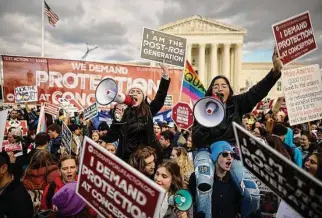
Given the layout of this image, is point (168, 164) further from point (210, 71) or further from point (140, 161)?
point (210, 71)

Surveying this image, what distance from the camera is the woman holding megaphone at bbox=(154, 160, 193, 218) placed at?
2.24m

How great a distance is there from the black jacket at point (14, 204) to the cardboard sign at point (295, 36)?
380 cm

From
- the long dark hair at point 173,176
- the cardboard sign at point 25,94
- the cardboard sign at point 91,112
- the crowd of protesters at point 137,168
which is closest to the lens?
the crowd of protesters at point 137,168

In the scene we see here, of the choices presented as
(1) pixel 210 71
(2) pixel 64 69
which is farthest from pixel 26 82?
(1) pixel 210 71

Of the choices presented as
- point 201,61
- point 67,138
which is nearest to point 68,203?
point 67,138

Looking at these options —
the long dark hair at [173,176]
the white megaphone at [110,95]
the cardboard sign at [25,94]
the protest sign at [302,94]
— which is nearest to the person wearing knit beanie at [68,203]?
the long dark hair at [173,176]

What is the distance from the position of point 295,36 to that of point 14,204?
4.30 meters

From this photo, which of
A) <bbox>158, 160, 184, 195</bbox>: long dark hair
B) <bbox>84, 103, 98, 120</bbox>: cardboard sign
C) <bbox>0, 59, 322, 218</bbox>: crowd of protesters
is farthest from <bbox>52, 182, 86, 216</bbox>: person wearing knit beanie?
<bbox>84, 103, 98, 120</bbox>: cardboard sign

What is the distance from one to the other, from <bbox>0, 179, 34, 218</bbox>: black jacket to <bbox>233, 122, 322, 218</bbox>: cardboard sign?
1.78 metres

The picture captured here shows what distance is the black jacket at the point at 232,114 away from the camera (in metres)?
3.04

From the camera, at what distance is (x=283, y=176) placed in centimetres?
143

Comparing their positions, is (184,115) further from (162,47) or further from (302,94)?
(302,94)

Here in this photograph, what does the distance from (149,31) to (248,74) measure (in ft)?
206

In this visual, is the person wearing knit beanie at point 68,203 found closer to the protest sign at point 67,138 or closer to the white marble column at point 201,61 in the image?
the protest sign at point 67,138
